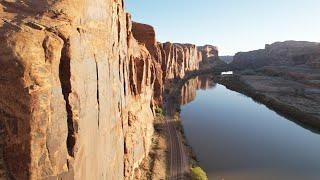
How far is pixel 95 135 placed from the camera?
20500 millimetres

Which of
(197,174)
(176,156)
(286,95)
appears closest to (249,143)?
(176,156)

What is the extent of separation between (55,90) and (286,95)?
4534 inches

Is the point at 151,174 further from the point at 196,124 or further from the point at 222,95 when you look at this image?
the point at 222,95

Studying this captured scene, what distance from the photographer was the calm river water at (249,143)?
173 ft

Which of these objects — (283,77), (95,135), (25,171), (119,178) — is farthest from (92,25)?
(283,77)

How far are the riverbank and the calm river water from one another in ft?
10.2

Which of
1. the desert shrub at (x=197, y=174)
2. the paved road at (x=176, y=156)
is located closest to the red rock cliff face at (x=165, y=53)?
the paved road at (x=176, y=156)

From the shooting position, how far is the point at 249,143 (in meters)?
67.1

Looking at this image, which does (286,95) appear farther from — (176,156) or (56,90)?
(56,90)

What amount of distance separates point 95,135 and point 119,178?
8867 mm

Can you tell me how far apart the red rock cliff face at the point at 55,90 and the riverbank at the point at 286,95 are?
72.2 m

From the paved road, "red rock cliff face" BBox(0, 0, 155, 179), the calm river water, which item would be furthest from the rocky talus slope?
the calm river water

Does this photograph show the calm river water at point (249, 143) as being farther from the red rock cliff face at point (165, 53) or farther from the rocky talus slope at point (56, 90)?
the rocky talus slope at point (56, 90)

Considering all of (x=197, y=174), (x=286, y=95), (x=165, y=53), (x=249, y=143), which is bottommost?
(x=249, y=143)
